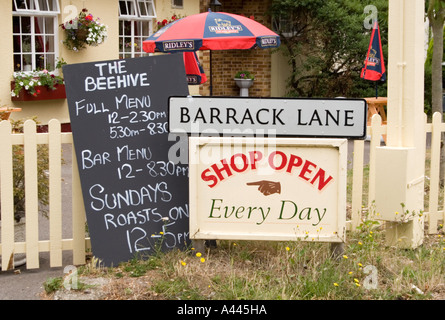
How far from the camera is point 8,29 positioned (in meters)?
12.1

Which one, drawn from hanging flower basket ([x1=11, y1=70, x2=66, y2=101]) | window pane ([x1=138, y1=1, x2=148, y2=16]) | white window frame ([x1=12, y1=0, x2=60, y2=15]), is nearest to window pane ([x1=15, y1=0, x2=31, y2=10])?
white window frame ([x1=12, y1=0, x2=60, y2=15])

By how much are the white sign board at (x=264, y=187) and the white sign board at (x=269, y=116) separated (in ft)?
0.48

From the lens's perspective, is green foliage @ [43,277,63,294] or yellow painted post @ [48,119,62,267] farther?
yellow painted post @ [48,119,62,267]

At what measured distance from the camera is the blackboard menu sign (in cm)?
530

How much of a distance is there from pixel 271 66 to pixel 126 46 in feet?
15.1

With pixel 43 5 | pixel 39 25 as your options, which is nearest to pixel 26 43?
pixel 39 25

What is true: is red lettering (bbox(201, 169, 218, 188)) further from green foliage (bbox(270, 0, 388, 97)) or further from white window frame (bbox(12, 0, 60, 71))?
green foliage (bbox(270, 0, 388, 97))

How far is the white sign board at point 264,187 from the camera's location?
5.09 meters

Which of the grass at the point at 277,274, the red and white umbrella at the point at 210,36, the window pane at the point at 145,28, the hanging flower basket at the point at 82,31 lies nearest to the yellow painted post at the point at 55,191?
the grass at the point at 277,274

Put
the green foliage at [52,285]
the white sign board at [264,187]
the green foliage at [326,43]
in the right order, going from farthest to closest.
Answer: the green foliage at [326,43] → the white sign board at [264,187] → the green foliage at [52,285]

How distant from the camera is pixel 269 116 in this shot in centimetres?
521

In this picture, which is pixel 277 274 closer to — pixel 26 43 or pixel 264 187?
pixel 264 187

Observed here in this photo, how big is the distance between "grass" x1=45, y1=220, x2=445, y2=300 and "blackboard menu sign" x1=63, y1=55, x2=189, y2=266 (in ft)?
0.63

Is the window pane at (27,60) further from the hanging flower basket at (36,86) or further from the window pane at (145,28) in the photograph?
the window pane at (145,28)
